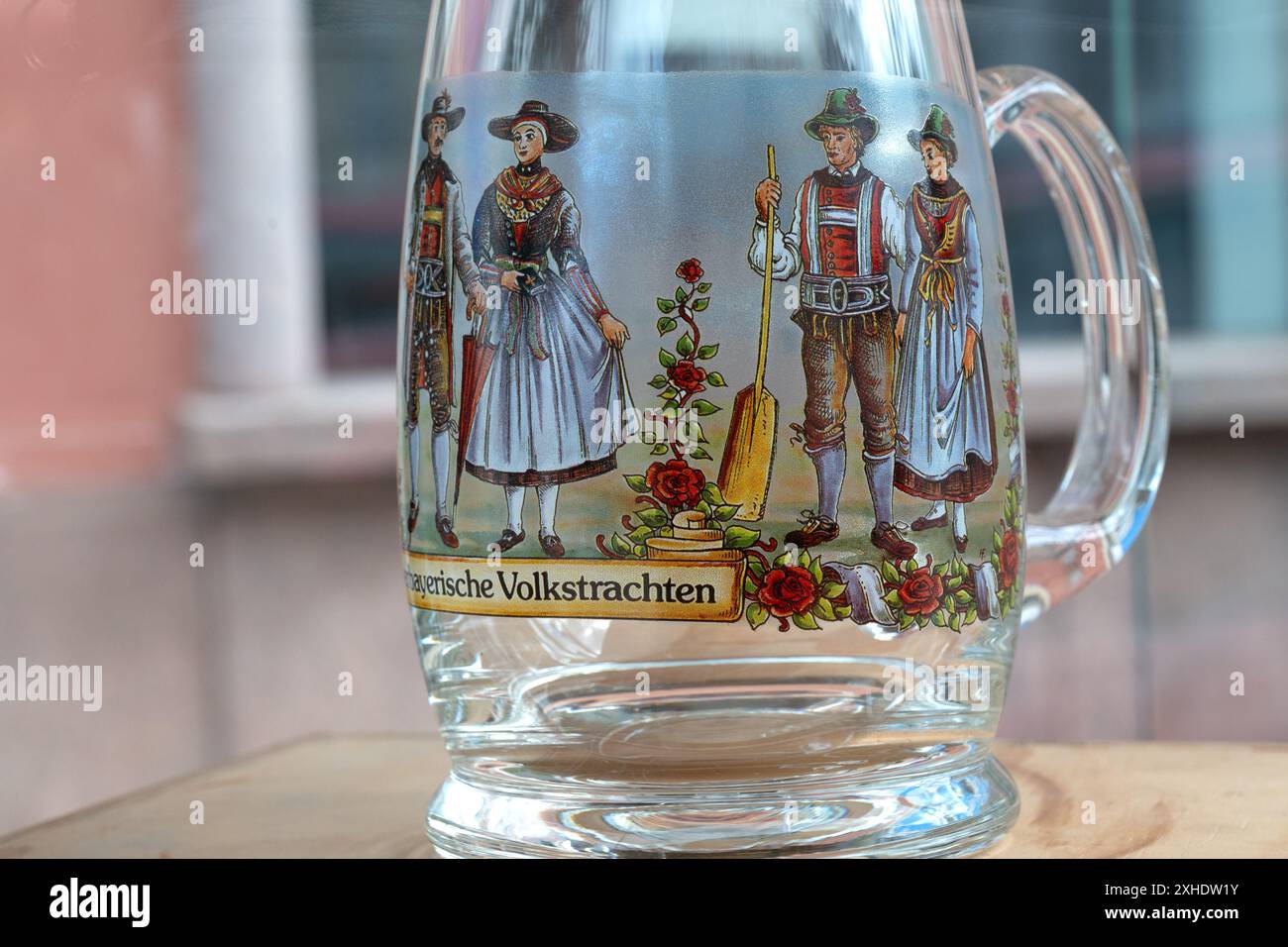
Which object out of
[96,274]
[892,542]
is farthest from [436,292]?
[96,274]

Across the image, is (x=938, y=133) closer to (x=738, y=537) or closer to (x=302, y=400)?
(x=738, y=537)

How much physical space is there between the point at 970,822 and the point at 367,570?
1033 millimetres

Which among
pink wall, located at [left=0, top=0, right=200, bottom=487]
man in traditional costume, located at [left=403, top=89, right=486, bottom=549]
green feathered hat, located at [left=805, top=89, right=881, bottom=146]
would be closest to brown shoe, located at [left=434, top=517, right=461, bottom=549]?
man in traditional costume, located at [left=403, top=89, right=486, bottom=549]

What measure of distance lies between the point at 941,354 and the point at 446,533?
106mm

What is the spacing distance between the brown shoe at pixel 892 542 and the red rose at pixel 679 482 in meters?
0.04

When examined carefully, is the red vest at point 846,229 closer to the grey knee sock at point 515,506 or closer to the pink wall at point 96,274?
the grey knee sock at point 515,506

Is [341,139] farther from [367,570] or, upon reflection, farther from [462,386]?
[462,386]

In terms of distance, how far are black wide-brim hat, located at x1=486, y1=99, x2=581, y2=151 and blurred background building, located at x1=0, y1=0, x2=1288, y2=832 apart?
681 millimetres

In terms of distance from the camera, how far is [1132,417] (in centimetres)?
37

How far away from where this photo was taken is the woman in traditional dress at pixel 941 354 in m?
0.29

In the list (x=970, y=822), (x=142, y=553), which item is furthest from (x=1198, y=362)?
(x=970, y=822)

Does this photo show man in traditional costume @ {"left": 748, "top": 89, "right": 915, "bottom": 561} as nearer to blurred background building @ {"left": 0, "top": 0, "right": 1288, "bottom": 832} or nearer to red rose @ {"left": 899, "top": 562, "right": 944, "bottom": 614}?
red rose @ {"left": 899, "top": 562, "right": 944, "bottom": 614}

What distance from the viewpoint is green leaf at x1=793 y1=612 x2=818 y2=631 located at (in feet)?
0.94
